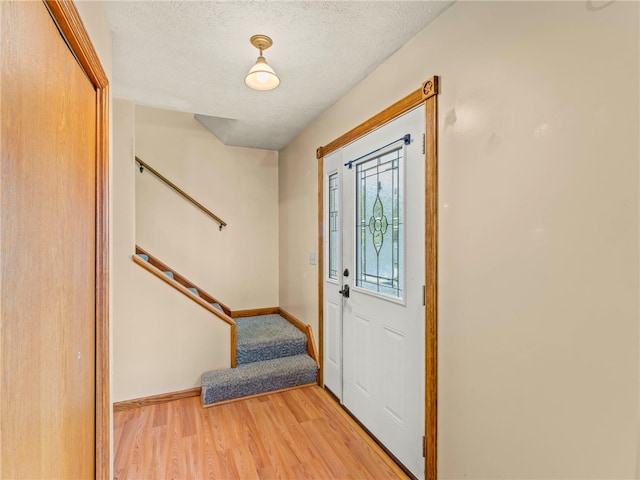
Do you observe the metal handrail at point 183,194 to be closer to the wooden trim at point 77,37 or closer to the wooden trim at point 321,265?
the wooden trim at point 321,265

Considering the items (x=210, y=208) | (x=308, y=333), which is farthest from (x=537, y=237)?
(x=210, y=208)

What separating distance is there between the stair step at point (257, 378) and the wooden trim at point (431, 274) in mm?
1384

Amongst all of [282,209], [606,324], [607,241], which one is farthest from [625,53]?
[282,209]

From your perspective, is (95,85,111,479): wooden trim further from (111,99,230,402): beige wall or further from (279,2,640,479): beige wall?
(279,2,640,479): beige wall

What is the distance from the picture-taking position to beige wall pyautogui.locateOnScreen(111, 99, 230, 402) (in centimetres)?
238

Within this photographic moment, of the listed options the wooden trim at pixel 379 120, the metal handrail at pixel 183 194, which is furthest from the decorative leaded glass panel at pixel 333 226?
the metal handrail at pixel 183 194

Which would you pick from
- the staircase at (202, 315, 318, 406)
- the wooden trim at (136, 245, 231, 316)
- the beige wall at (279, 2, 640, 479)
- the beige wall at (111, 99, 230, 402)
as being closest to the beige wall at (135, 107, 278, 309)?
the wooden trim at (136, 245, 231, 316)

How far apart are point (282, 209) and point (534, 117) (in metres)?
3.01

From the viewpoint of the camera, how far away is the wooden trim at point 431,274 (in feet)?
5.13

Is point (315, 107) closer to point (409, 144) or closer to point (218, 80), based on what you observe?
point (218, 80)

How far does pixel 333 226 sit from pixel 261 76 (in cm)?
128

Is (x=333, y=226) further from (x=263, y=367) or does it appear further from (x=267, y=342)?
(x=263, y=367)

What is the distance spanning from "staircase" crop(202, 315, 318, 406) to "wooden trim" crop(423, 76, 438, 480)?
55.0 inches

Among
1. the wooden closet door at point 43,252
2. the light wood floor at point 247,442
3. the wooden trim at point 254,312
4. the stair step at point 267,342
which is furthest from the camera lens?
the wooden trim at point 254,312
